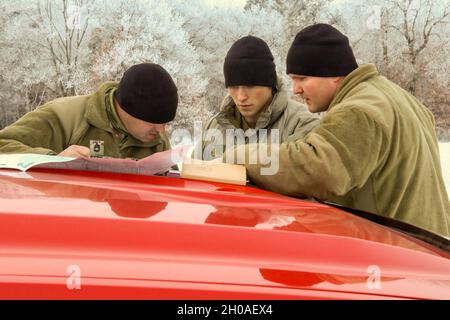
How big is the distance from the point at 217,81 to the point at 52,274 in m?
23.3

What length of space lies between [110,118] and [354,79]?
138cm

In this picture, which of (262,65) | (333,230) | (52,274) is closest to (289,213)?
(333,230)

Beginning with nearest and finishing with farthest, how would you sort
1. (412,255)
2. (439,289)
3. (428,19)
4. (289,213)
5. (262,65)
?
(439,289)
(412,255)
(289,213)
(262,65)
(428,19)

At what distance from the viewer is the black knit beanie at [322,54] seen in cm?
277

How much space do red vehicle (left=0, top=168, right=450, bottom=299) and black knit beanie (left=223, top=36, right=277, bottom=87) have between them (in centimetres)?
240

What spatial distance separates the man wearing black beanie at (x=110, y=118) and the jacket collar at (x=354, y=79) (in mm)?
944

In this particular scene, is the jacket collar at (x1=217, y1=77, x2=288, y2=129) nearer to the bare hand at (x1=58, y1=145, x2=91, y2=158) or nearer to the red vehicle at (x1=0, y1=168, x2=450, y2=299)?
the bare hand at (x1=58, y1=145, x2=91, y2=158)

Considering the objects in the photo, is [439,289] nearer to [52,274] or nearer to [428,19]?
[52,274]

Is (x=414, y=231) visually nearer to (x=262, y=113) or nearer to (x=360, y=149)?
(x=360, y=149)

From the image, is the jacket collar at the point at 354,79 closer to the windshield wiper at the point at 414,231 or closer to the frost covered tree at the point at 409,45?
the windshield wiper at the point at 414,231

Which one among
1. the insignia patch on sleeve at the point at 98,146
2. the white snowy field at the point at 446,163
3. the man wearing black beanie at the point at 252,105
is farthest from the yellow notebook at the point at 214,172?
the white snowy field at the point at 446,163

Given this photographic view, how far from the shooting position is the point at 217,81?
24188mm

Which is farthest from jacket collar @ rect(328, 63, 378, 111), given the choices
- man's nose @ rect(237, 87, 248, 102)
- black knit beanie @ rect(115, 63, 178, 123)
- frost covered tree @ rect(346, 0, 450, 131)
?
frost covered tree @ rect(346, 0, 450, 131)

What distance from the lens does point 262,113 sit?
3.88 meters
